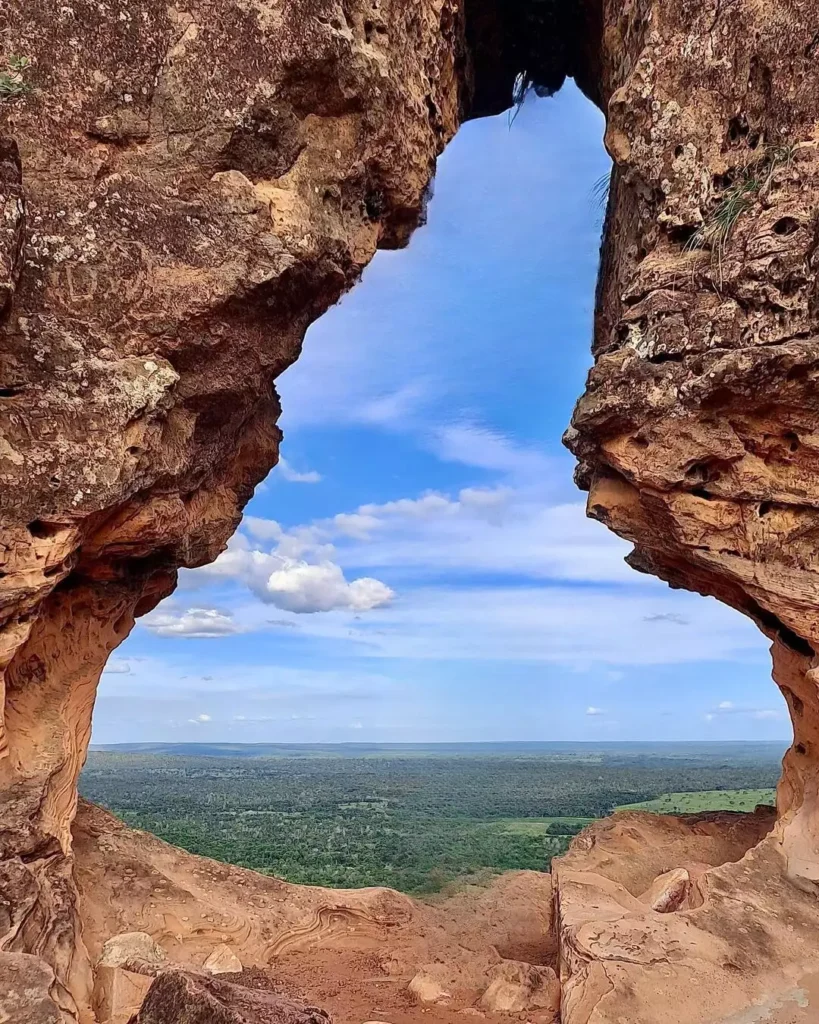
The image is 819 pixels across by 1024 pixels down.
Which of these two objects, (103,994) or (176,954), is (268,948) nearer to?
(176,954)

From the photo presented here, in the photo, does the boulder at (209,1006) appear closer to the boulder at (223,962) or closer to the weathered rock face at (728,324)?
the boulder at (223,962)

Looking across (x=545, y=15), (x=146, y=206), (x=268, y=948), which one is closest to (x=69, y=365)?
(x=146, y=206)

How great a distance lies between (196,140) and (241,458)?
477cm

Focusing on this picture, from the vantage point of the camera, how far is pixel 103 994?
7742 mm

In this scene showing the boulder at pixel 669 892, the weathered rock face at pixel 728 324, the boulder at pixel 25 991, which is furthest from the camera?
the boulder at pixel 669 892

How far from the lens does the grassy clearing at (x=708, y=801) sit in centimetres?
3334

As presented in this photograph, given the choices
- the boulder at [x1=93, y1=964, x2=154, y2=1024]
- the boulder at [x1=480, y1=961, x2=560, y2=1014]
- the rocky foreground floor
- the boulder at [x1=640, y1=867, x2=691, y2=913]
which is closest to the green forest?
the rocky foreground floor

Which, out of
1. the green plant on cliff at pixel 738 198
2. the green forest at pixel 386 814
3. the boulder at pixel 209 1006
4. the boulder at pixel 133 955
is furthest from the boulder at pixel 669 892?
the green plant on cliff at pixel 738 198

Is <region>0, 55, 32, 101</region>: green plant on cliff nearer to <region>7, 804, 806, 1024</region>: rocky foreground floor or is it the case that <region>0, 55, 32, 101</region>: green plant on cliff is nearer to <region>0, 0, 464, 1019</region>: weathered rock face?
<region>0, 0, 464, 1019</region>: weathered rock face

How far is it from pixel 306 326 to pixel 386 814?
28.5 meters

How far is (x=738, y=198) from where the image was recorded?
29.9 feet

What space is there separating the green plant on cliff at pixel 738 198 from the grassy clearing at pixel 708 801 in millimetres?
29198

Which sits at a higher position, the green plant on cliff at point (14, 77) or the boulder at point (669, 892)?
the green plant on cliff at point (14, 77)

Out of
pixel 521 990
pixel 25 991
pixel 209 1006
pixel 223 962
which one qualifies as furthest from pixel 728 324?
pixel 223 962
